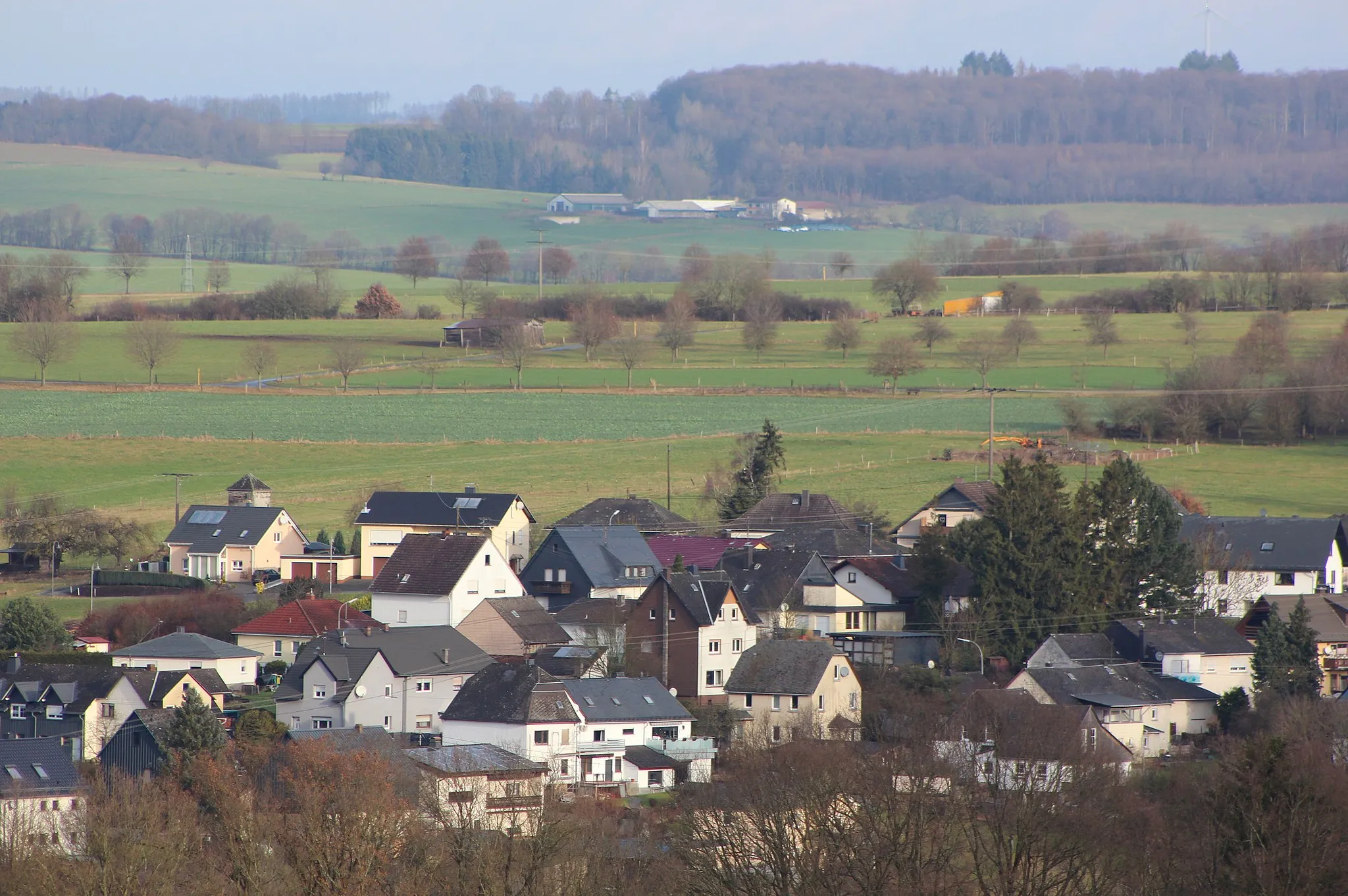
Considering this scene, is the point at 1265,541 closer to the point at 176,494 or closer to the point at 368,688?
the point at 368,688

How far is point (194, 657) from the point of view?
39688mm

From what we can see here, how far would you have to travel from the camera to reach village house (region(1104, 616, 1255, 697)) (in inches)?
1549

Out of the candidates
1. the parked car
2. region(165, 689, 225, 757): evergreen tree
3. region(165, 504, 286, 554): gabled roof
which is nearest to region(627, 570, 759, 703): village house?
region(165, 689, 225, 757): evergreen tree

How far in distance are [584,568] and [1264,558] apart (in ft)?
53.7

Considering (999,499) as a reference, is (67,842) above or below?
below

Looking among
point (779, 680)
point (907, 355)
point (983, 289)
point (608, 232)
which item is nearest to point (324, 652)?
point (779, 680)

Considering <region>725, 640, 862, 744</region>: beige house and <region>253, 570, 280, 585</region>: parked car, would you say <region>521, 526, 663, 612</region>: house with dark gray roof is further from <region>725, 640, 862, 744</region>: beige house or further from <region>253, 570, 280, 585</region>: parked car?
<region>253, 570, 280, 585</region>: parked car

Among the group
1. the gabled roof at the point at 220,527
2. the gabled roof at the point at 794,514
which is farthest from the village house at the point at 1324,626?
the gabled roof at the point at 220,527

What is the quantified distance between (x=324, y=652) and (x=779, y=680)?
888 cm

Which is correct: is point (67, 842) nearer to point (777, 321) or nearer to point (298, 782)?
point (298, 782)

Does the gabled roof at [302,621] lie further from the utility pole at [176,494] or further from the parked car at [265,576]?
the utility pole at [176,494]

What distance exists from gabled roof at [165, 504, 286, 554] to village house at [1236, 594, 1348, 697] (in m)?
25.4

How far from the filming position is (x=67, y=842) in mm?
27375

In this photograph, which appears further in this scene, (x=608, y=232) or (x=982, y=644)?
(x=608, y=232)
